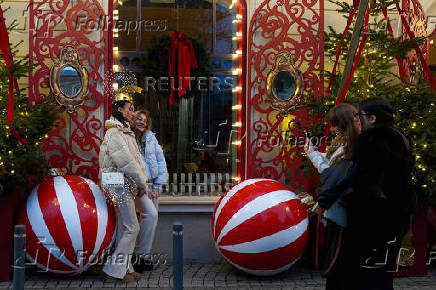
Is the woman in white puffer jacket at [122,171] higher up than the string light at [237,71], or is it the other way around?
the string light at [237,71]

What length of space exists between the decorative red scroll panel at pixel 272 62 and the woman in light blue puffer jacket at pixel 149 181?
4.57ft

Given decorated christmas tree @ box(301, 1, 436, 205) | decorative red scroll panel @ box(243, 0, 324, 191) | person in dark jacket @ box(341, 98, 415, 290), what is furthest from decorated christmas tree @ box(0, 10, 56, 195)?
person in dark jacket @ box(341, 98, 415, 290)

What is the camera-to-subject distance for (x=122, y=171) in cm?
590

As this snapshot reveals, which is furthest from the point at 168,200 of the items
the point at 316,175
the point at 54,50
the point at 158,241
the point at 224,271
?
the point at 54,50

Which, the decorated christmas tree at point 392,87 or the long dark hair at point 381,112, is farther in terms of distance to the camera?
the decorated christmas tree at point 392,87

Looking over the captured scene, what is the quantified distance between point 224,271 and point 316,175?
148cm

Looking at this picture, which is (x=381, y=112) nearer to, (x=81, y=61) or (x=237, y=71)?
(x=237, y=71)

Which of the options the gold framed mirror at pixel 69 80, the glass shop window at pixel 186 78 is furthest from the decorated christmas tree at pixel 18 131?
the glass shop window at pixel 186 78

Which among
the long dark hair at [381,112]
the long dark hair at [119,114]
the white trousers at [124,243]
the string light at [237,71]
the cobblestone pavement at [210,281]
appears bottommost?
the cobblestone pavement at [210,281]

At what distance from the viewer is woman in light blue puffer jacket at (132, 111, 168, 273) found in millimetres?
6359

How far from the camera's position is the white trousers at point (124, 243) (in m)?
6.02

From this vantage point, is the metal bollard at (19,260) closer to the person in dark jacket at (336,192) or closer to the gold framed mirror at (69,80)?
the person in dark jacket at (336,192)

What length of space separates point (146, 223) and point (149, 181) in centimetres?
55

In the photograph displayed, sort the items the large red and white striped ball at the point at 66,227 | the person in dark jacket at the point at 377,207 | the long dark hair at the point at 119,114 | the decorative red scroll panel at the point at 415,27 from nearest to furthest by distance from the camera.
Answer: the person in dark jacket at the point at 377,207 → the large red and white striped ball at the point at 66,227 → the long dark hair at the point at 119,114 → the decorative red scroll panel at the point at 415,27
